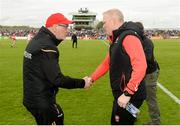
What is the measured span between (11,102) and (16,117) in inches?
85.1

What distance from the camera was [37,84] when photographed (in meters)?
6.27

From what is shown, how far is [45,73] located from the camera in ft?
20.3

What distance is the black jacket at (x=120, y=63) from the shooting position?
6371mm

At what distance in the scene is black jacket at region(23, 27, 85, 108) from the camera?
614 cm

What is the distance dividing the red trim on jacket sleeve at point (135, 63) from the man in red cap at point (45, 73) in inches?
34.3

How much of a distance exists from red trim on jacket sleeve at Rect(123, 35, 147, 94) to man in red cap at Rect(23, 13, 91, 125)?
2.86 feet

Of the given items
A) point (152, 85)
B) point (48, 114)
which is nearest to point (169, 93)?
point (152, 85)

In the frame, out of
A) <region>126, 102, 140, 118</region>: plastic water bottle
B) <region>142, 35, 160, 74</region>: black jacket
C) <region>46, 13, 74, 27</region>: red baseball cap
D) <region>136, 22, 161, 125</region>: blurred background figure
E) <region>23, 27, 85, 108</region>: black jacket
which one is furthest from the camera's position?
<region>136, 22, 161, 125</region>: blurred background figure

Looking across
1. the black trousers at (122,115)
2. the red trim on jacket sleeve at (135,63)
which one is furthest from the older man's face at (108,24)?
the black trousers at (122,115)

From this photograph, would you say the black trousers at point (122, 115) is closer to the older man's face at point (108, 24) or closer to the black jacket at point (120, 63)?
the black jacket at point (120, 63)

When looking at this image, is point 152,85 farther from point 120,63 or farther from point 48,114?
point 48,114

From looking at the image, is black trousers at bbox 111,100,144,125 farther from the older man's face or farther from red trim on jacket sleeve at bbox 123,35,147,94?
the older man's face

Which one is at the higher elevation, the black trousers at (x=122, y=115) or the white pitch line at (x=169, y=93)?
the black trousers at (x=122, y=115)

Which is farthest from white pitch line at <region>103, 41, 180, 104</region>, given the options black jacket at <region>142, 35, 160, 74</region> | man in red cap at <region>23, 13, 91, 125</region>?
man in red cap at <region>23, 13, 91, 125</region>
